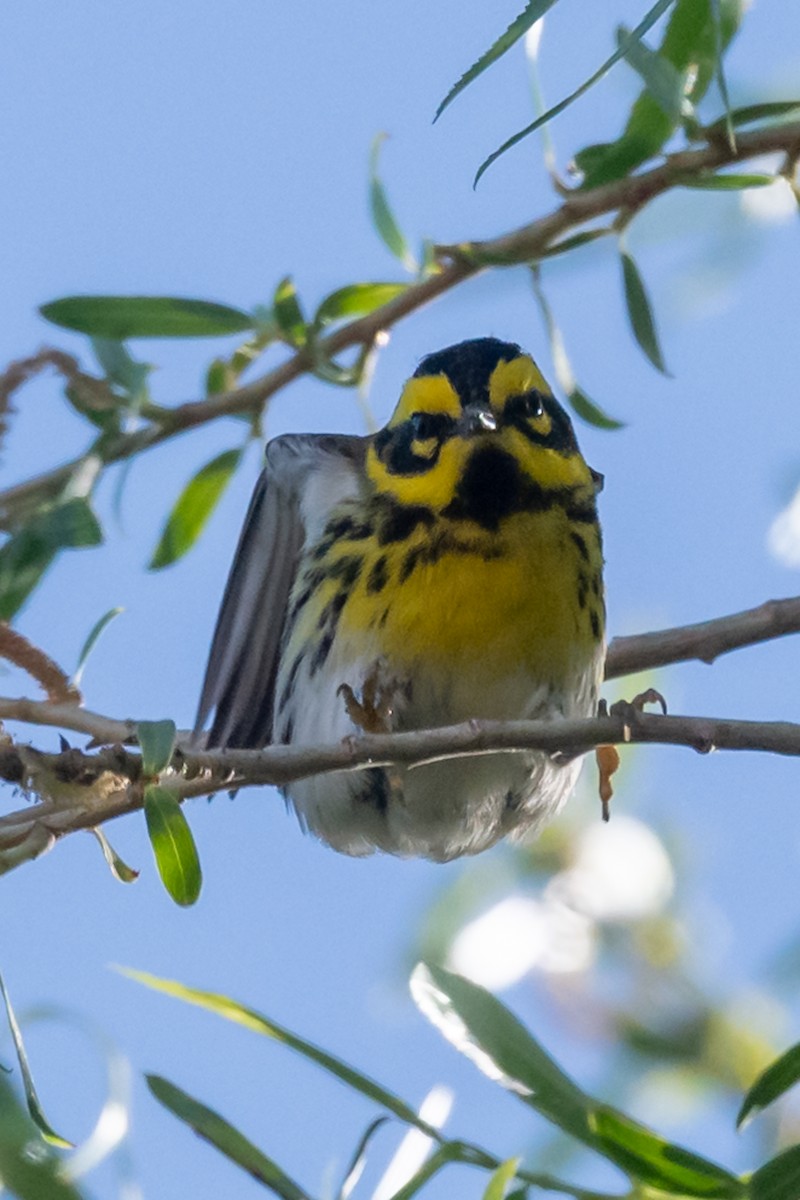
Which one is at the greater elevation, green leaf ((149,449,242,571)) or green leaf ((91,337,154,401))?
green leaf ((149,449,242,571))

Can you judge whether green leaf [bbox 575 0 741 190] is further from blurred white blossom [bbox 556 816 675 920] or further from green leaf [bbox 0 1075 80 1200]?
green leaf [bbox 0 1075 80 1200]

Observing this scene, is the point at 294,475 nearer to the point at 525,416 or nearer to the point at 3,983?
the point at 525,416

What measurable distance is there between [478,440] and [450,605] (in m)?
0.33

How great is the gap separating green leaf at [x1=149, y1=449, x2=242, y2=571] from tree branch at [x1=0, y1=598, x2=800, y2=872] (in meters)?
1.07

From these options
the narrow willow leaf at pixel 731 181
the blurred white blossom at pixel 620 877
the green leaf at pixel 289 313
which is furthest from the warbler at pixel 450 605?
the narrow willow leaf at pixel 731 181

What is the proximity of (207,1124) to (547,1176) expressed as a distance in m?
0.32

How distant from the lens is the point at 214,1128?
1735mm

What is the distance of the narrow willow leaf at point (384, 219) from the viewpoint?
2.87 metres

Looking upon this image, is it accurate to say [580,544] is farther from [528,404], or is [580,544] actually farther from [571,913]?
[571,913]

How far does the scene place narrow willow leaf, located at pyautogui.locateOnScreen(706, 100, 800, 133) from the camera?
2518mm

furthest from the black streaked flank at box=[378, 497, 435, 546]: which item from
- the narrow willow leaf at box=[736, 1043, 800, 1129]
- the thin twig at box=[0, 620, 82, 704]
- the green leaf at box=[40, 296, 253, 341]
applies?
the narrow willow leaf at box=[736, 1043, 800, 1129]

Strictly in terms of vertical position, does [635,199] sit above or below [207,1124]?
above

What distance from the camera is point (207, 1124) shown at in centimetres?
174

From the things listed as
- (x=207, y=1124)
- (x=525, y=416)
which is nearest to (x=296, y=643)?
(x=525, y=416)
